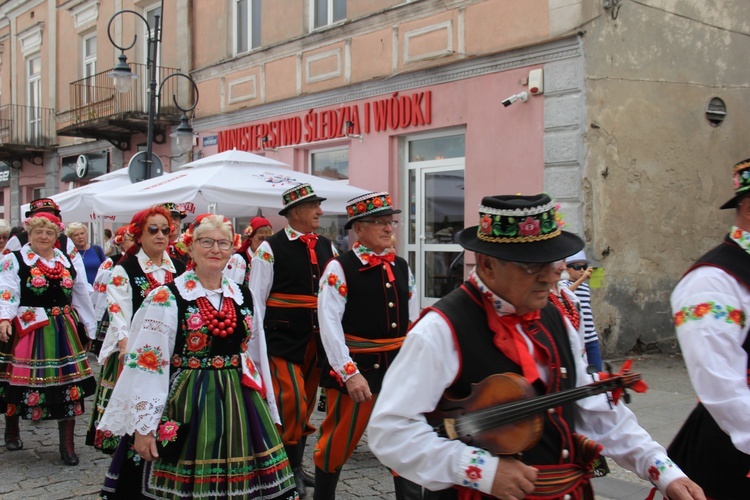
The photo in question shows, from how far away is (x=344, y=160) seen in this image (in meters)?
13.2

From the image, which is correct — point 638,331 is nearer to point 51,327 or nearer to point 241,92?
point 51,327

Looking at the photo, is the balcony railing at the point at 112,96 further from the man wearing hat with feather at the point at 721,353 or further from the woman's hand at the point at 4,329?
the man wearing hat with feather at the point at 721,353

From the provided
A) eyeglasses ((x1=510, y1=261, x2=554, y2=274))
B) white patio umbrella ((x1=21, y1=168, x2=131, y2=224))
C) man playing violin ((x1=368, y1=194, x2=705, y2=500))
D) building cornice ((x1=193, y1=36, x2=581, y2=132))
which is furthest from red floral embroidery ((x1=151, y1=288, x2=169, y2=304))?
white patio umbrella ((x1=21, y1=168, x2=131, y2=224))

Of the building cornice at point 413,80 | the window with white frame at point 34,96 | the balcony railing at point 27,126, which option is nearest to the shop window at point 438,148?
the building cornice at point 413,80

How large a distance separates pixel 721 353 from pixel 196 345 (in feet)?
8.15

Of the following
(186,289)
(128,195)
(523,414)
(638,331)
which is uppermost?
(128,195)

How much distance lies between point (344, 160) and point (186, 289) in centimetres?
949

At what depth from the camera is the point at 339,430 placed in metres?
4.70

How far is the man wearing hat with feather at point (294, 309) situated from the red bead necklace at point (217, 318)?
1.45 metres

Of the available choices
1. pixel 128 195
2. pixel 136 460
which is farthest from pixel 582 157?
pixel 136 460

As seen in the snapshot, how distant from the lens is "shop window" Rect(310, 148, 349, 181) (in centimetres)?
1324

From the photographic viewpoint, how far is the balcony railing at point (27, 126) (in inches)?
889

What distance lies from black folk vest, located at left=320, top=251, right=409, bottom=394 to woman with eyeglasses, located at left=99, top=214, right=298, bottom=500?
882 millimetres

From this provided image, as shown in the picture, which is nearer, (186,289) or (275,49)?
(186,289)
